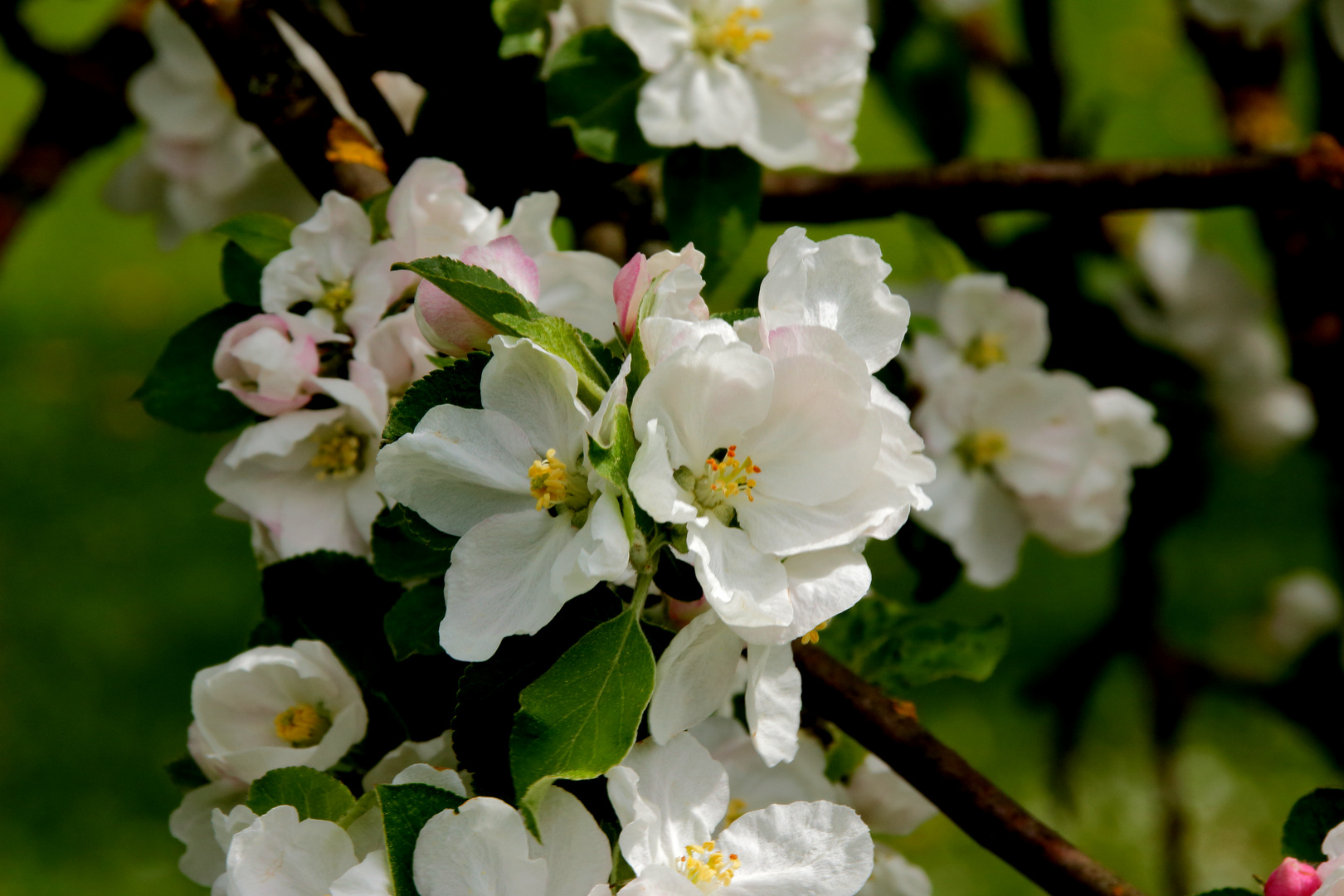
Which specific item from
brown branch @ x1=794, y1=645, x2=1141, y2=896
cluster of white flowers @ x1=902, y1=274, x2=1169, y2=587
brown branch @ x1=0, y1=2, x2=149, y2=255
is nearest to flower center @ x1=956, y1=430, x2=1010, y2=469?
cluster of white flowers @ x1=902, y1=274, x2=1169, y2=587

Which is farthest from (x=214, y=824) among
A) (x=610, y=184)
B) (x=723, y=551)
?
(x=610, y=184)

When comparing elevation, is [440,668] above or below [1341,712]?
above

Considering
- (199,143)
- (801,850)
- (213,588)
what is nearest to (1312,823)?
(801,850)

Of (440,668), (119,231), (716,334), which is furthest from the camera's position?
(119,231)

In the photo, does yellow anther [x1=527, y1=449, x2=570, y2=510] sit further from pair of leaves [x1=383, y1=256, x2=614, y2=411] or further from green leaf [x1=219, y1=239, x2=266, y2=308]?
green leaf [x1=219, y1=239, x2=266, y2=308]

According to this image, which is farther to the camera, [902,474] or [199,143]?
[199,143]

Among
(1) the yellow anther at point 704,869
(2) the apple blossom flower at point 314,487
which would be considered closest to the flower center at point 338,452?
(2) the apple blossom flower at point 314,487

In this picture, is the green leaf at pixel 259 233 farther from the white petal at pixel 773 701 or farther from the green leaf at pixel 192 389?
the white petal at pixel 773 701

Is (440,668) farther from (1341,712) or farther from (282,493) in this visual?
(1341,712)
